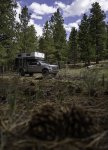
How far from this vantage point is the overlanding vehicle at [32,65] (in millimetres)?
36631

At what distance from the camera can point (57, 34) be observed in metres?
78.0

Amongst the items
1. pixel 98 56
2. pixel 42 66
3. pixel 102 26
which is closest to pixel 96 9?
pixel 102 26

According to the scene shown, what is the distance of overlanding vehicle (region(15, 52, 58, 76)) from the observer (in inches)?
1442

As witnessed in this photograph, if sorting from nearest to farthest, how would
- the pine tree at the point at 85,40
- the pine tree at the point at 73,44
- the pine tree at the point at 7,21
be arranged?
1. the pine tree at the point at 7,21
2. the pine tree at the point at 85,40
3. the pine tree at the point at 73,44

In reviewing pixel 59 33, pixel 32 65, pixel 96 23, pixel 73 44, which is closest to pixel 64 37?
pixel 59 33

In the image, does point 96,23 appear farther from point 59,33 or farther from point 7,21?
point 7,21

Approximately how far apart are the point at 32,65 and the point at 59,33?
40.1 m

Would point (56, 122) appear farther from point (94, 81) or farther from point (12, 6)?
point (12, 6)

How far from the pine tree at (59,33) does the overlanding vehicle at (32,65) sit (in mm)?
36401

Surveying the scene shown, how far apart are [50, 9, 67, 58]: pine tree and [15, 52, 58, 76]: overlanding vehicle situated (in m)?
36.4

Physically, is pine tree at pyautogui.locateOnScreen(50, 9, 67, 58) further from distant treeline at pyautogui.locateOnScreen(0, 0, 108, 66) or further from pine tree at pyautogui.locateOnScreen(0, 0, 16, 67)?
pine tree at pyautogui.locateOnScreen(0, 0, 16, 67)

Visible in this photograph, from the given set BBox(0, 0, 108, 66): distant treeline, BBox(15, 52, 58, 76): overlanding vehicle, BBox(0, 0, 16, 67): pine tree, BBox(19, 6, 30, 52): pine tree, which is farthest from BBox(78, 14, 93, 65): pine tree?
BBox(0, 0, 16, 67): pine tree

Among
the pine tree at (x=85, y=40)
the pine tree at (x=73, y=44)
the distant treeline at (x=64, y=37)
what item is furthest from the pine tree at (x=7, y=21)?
the pine tree at (x=73, y=44)

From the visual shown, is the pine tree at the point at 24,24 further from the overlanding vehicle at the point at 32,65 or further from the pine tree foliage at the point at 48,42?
the overlanding vehicle at the point at 32,65
